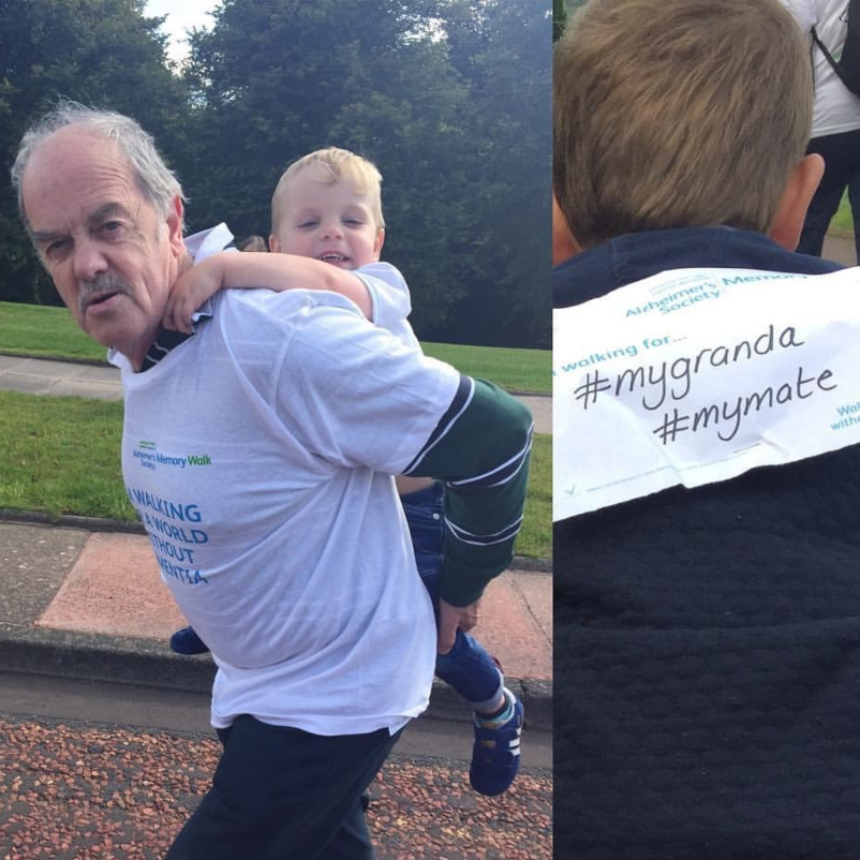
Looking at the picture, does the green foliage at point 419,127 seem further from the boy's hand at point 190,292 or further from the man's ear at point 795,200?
the man's ear at point 795,200

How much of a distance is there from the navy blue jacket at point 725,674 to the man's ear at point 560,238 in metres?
0.30

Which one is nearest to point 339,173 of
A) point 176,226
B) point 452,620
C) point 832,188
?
point 176,226

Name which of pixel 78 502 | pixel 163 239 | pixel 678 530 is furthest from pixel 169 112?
pixel 678 530

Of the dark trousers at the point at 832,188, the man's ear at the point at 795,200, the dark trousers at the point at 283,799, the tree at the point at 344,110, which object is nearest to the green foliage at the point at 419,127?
the tree at the point at 344,110

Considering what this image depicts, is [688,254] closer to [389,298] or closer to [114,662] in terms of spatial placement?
[389,298]

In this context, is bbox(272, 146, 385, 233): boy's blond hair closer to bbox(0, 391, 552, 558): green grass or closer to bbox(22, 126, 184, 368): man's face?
bbox(22, 126, 184, 368): man's face

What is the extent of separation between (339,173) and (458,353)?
248 mm

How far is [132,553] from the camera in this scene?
3.45 ft

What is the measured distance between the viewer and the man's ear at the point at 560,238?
99 cm

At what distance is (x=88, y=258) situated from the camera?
0.93 metres

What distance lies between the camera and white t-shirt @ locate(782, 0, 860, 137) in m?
1.08

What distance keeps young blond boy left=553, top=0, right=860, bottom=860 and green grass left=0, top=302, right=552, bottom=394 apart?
103 mm

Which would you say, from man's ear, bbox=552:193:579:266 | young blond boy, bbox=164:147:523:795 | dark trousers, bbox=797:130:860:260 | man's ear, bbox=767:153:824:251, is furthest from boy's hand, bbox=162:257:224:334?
dark trousers, bbox=797:130:860:260

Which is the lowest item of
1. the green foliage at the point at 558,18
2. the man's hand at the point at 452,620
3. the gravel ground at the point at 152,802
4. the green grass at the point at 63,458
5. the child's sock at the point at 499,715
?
the gravel ground at the point at 152,802
